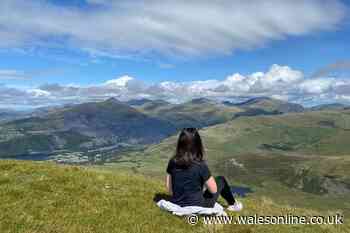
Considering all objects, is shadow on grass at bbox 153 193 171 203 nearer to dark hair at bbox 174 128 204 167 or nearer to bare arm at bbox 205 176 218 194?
bare arm at bbox 205 176 218 194

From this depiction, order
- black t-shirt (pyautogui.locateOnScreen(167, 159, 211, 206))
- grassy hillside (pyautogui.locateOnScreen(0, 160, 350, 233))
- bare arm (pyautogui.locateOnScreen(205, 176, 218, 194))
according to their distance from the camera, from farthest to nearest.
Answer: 1. bare arm (pyautogui.locateOnScreen(205, 176, 218, 194))
2. black t-shirt (pyautogui.locateOnScreen(167, 159, 211, 206))
3. grassy hillside (pyautogui.locateOnScreen(0, 160, 350, 233))

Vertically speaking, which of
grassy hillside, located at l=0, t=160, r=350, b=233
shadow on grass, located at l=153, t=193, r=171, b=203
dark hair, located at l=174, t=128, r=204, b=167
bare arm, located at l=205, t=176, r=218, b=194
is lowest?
shadow on grass, located at l=153, t=193, r=171, b=203

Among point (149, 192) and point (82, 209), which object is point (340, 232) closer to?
point (149, 192)

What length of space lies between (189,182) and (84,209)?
4.42 metres

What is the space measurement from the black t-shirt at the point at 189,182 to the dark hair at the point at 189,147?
0.91ft

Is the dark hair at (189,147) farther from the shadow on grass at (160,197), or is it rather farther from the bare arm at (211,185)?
the shadow on grass at (160,197)

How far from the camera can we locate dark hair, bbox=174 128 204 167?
15.3 m

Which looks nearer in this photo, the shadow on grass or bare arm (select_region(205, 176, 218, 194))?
bare arm (select_region(205, 176, 218, 194))

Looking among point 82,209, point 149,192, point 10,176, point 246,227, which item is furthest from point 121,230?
point 10,176

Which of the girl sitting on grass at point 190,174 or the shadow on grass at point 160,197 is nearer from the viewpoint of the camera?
the girl sitting on grass at point 190,174

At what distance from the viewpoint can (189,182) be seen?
51.6ft

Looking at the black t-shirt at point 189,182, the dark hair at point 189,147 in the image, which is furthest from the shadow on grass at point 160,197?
the dark hair at point 189,147

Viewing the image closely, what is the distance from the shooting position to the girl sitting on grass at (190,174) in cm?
1538

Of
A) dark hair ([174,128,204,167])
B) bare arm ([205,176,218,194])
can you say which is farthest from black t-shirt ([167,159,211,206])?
dark hair ([174,128,204,167])
